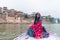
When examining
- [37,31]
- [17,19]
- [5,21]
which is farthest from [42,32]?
[17,19]

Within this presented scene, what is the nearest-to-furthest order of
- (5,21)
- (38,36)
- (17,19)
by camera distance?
(38,36) < (5,21) < (17,19)

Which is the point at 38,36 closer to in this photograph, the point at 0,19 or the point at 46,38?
the point at 46,38

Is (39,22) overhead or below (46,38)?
overhead

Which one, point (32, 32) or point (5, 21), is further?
point (5, 21)

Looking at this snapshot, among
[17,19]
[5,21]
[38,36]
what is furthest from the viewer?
[17,19]

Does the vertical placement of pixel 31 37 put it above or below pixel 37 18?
below

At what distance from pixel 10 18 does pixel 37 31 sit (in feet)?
437

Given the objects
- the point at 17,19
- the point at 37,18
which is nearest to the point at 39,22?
the point at 37,18

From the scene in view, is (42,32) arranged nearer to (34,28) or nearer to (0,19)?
(34,28)

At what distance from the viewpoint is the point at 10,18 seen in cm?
14638

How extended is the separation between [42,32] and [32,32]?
0.58 metres

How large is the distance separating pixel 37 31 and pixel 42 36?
40 centimetres

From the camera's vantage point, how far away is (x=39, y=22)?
46.2 ft

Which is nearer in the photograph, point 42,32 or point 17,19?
point 42,32
